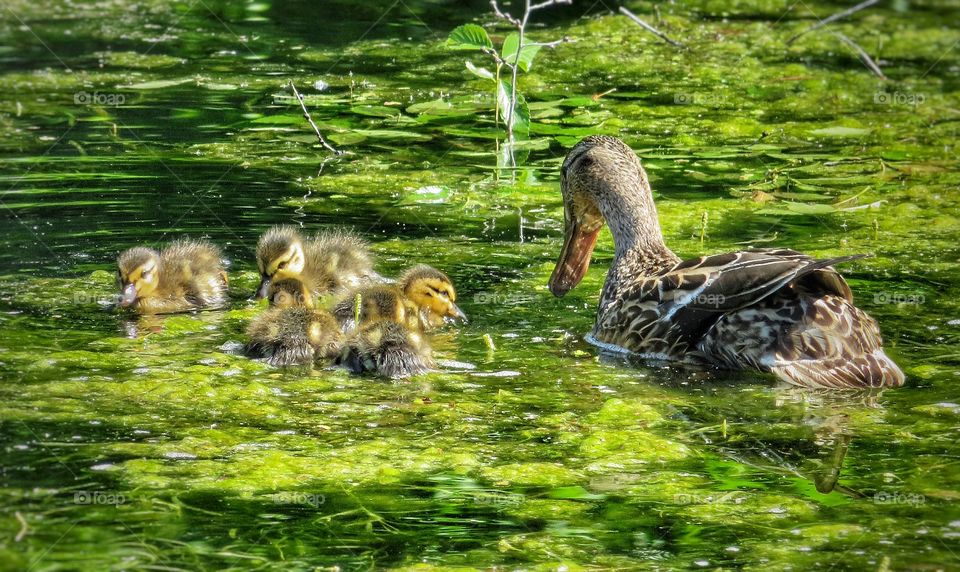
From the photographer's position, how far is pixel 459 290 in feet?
22.5

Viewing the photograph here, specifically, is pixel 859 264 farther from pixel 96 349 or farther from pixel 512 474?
pixel 96 349

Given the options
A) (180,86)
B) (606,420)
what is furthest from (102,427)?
(180,86)

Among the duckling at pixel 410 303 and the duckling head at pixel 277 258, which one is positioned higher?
the duckling head at pixel 277 258

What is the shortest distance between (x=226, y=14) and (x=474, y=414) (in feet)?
29.0

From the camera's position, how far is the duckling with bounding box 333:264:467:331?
240 inches

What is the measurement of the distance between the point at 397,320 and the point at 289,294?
60cm

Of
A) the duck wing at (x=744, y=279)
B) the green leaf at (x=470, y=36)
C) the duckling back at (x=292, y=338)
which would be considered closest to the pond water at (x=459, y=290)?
the duckling back at (x=292, y=338)

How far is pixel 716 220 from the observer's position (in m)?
8.01

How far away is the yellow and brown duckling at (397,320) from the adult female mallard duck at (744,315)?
76 centimetres

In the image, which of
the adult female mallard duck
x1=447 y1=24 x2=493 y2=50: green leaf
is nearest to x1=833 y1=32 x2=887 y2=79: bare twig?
x1=447 y1=24 x2=493 y2=50: green leaf

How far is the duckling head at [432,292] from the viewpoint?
6281mm

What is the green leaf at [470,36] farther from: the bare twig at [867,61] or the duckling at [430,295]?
the bare twig at [867,61]

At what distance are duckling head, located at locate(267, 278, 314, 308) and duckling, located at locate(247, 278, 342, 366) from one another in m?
0.34

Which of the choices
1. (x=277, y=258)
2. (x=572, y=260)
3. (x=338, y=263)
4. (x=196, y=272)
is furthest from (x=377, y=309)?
(x=572, y=260)
